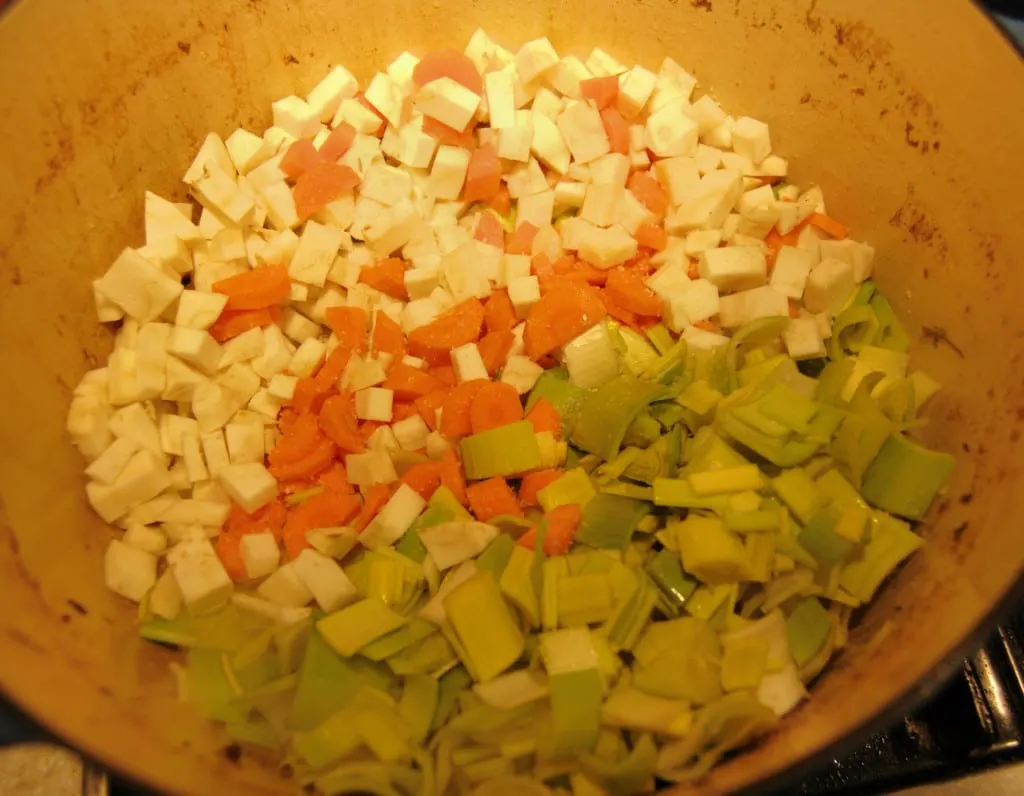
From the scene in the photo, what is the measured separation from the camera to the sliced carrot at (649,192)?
169 centimetres

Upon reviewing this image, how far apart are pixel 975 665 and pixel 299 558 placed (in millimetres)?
1096

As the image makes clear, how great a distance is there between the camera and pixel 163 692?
1.14 meters

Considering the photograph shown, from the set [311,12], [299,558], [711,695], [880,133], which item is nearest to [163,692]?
[299,558]

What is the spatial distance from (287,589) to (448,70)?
1143 mm

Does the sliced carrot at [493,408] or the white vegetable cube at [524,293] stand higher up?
the white vegetable cube at [524,293]

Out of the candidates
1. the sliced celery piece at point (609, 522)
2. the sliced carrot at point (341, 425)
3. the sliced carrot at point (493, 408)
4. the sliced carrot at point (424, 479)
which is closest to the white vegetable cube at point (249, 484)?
the sliced carrot at point (341, 425)

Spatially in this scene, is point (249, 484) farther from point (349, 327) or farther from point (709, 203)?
point (709, 203)

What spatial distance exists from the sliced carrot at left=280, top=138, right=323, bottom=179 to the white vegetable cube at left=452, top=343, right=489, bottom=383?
0.55 meters

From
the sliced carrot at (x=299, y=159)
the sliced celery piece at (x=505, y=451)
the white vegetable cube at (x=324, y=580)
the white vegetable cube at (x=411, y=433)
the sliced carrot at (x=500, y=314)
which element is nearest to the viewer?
the white vegetable cube at (x=324, y=580)

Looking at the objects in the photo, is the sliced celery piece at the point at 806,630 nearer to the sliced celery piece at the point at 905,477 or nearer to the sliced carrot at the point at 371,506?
the sliced celery piece at the point at 905,477

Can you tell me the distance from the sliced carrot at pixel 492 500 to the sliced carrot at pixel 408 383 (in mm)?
237

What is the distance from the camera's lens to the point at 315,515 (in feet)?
4.49

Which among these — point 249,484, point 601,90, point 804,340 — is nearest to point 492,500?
point 249,484

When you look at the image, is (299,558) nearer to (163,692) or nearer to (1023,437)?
(163,692)
